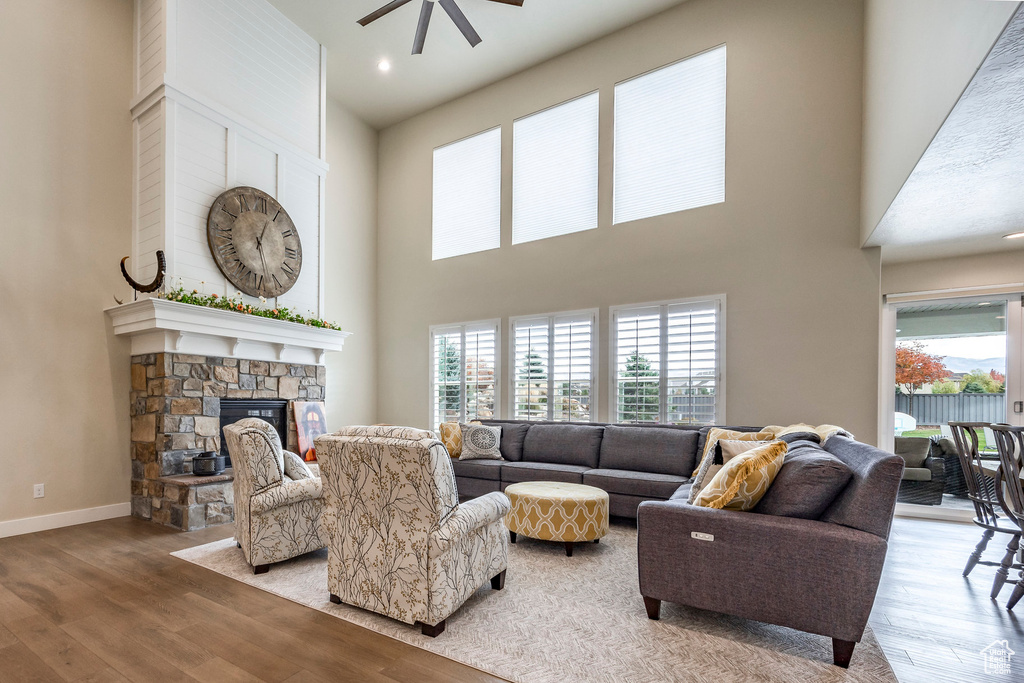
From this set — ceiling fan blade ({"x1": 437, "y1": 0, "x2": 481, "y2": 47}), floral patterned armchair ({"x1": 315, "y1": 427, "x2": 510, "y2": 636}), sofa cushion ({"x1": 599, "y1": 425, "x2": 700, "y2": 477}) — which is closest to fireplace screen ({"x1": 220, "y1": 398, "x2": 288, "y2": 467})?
floral patterned armchair ({"x1": 315, "y1": 427, "x2": 510, "y2": 636})

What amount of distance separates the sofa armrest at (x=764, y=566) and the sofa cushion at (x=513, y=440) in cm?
320

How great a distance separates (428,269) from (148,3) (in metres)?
4.10

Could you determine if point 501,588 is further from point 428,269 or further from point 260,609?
point 428,269

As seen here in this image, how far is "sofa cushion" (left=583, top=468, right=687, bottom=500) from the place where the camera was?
431 centimetres

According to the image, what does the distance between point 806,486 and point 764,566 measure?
1.38ft

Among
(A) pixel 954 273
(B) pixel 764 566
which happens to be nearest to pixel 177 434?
(B) pixel 764 566

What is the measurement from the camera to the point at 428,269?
7.39 meters

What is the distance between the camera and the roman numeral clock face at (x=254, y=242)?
17.0 feet

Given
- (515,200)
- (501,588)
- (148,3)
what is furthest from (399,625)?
(148,3)

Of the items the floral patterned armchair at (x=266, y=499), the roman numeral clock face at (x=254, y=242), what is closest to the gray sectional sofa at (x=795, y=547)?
the floral patterned armchair at (x=266, y=499)

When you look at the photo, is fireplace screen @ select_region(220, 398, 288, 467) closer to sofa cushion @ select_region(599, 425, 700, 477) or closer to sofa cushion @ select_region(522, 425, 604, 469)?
sofa cushion @ select_region(522, 425, 604, 469)

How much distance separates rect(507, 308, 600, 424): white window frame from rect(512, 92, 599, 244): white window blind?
3.43ft

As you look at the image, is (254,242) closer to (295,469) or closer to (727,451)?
(295,469)

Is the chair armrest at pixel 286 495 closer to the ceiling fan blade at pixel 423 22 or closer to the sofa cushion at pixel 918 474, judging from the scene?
the ceiling fan blade at pixel 423 22
